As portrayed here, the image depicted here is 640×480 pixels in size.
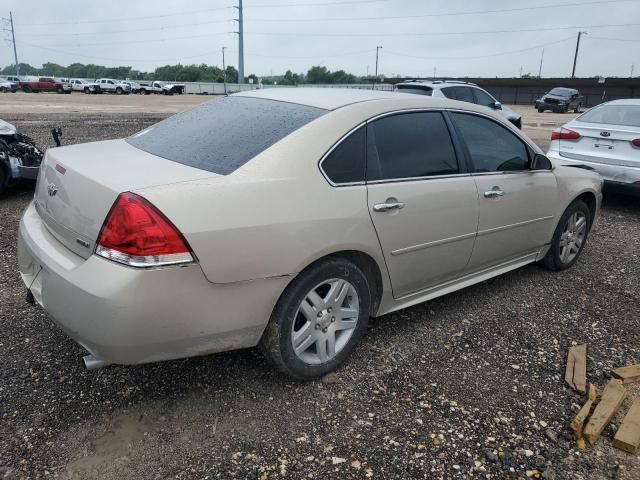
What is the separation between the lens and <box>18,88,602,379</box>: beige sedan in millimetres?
2293

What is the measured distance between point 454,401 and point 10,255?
13.3 feet

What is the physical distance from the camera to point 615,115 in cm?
750

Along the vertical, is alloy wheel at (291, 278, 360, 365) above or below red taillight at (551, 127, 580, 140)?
below

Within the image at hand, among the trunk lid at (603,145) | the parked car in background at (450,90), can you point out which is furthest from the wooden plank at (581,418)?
the parked car in background at (450,90)

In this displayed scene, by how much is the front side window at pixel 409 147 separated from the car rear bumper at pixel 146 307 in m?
0.99

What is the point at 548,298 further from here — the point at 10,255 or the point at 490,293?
the point at 10,255

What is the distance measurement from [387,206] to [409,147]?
506 millimetres

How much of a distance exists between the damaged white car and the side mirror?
5.83 metres

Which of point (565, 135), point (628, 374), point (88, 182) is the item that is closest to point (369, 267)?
point (88, 182)

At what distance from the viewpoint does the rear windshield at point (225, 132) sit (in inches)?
108

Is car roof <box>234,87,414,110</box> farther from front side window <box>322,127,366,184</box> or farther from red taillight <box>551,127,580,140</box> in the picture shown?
red taillight <box>551,127,580,140</box>

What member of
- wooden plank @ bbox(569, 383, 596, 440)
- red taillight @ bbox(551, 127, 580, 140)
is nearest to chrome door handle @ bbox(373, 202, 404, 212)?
wooden plank @ bbox(569, 383, 596, 440)

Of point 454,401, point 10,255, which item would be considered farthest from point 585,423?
point 10,255

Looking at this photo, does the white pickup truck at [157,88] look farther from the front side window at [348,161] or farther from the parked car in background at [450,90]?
the front side window at [348,161]
